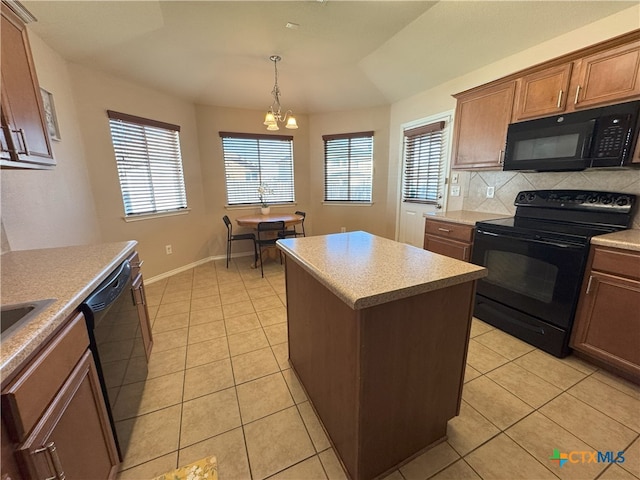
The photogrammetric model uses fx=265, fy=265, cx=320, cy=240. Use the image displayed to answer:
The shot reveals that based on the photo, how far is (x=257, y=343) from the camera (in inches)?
Answer: 84.8

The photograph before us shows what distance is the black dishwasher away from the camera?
1.06 meters

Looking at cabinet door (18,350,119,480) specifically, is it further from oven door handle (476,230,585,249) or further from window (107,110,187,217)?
window (107,110,187,217)

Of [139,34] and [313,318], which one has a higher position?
[139,34]

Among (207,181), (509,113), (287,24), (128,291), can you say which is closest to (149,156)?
(207,181)

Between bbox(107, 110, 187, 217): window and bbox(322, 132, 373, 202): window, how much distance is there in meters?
2.35

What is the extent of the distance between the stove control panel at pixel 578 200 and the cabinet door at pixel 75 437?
3145 millimetres

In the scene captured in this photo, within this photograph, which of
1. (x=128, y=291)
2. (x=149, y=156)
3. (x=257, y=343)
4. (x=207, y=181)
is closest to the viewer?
(x=128, y=291)

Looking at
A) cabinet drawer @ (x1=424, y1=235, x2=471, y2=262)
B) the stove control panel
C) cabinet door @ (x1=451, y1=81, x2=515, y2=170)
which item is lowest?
cabinet drawer @ (x1=424, y1=235, x2=471, y2=262)

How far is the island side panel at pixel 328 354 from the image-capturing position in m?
1.06

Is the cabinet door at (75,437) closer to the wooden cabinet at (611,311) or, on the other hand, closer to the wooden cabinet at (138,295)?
the wooden cabinet at (138,295)

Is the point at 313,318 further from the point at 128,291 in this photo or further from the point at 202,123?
the point at 202,123

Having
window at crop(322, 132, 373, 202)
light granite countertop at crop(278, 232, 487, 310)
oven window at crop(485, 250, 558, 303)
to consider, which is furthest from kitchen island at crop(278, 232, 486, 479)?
window at crop(322, 132, 373, 202)

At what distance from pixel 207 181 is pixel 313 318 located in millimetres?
3526

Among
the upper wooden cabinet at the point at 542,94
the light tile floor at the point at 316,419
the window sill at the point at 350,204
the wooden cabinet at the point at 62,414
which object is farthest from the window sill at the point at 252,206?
the wooden cabinet at the point at 62,414
